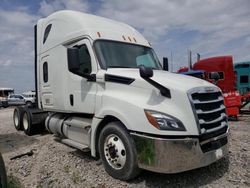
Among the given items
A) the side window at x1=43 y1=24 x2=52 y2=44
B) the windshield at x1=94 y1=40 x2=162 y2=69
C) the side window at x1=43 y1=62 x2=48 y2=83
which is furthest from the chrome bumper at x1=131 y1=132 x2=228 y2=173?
the side window at x1=43 y1=24 x2=52 y2=44

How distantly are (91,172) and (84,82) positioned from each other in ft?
6.21

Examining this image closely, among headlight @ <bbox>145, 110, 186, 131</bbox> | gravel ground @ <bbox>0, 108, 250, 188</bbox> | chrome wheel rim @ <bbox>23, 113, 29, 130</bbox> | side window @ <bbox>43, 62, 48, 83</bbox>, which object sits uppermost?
side window @ <bbox>43, 62, 48, 83</bbox>

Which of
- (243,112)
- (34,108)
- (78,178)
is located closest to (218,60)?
(243,112)

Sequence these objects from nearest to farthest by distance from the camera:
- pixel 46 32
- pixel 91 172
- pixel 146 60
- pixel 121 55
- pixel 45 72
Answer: pixel 91 172 < pixel 121 55 < pixel 146 60 < pixel 46 32 < pixel 45 72

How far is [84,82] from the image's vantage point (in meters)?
6.07

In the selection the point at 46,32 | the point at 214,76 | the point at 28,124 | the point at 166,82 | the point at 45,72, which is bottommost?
the point at 28,124

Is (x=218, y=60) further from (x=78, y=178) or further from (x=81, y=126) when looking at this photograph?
(x=78, y=178)

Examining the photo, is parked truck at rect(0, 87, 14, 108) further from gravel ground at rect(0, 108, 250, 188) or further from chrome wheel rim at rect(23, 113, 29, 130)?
gravel ground at rect(0, 108, 250, 188)

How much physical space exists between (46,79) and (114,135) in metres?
3.89

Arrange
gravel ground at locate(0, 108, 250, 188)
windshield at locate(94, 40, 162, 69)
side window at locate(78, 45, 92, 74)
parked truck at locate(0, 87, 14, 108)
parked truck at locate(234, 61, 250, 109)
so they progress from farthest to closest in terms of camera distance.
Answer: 1. parked truck at locate(0, 87, 14, 108)
2. parked truck at locate(234, 61, 250, 109)
3. side window at locate(78, 45, 92, 74)
4. windshield at locate(94, 40, 162, 69)
5. gravel ground at locate(0, 108, 250, 188)

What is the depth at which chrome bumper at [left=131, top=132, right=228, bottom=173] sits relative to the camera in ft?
13.9

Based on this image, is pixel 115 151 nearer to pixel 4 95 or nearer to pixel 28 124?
pixel 28 124

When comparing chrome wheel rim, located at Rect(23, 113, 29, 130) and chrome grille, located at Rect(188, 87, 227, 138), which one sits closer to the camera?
chrome grille, located at Rect(188, 87, 227, 138)

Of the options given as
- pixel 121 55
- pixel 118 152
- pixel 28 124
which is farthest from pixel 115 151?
pixel 28 124
